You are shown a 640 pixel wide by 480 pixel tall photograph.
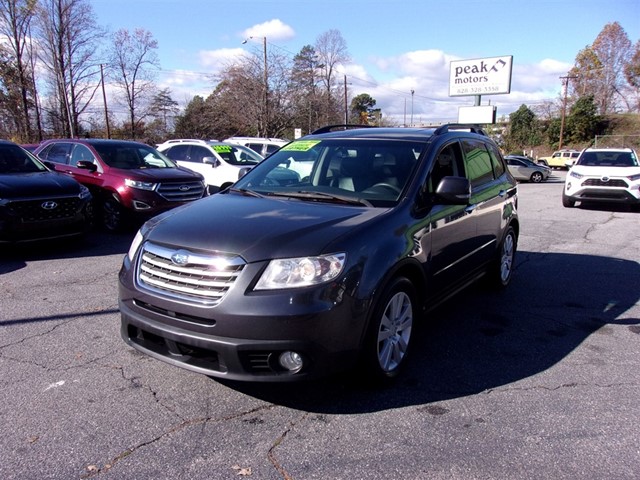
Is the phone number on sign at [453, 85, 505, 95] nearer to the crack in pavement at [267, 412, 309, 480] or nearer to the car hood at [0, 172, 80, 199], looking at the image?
the car hood at [0, 172, 80, 199]

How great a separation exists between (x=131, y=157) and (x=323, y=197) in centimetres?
707

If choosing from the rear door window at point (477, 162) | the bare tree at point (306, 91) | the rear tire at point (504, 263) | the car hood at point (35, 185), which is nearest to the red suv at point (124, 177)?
the car hood at point (35, 185)

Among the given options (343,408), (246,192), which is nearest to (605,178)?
(246,192)

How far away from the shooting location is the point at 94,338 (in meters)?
4.18

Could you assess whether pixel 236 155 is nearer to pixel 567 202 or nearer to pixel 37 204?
pixel 37 204

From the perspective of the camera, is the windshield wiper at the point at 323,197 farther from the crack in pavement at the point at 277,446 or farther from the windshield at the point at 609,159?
the windshield at the point at 609,159

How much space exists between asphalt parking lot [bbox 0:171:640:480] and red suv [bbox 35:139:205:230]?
3809 mm

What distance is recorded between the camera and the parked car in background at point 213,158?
41.3 ft

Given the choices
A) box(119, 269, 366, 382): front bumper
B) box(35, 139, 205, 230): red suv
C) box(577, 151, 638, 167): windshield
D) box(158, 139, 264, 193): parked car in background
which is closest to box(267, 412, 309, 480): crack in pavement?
box(119, 269, 366, 382): front bumper

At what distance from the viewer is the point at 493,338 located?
14.4ft

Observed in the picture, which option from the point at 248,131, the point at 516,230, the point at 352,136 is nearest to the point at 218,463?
the point at 352,136

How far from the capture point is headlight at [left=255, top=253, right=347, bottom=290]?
2.84 m

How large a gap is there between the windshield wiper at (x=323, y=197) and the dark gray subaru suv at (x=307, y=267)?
2cm

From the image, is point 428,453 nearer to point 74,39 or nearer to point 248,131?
point 248,131
